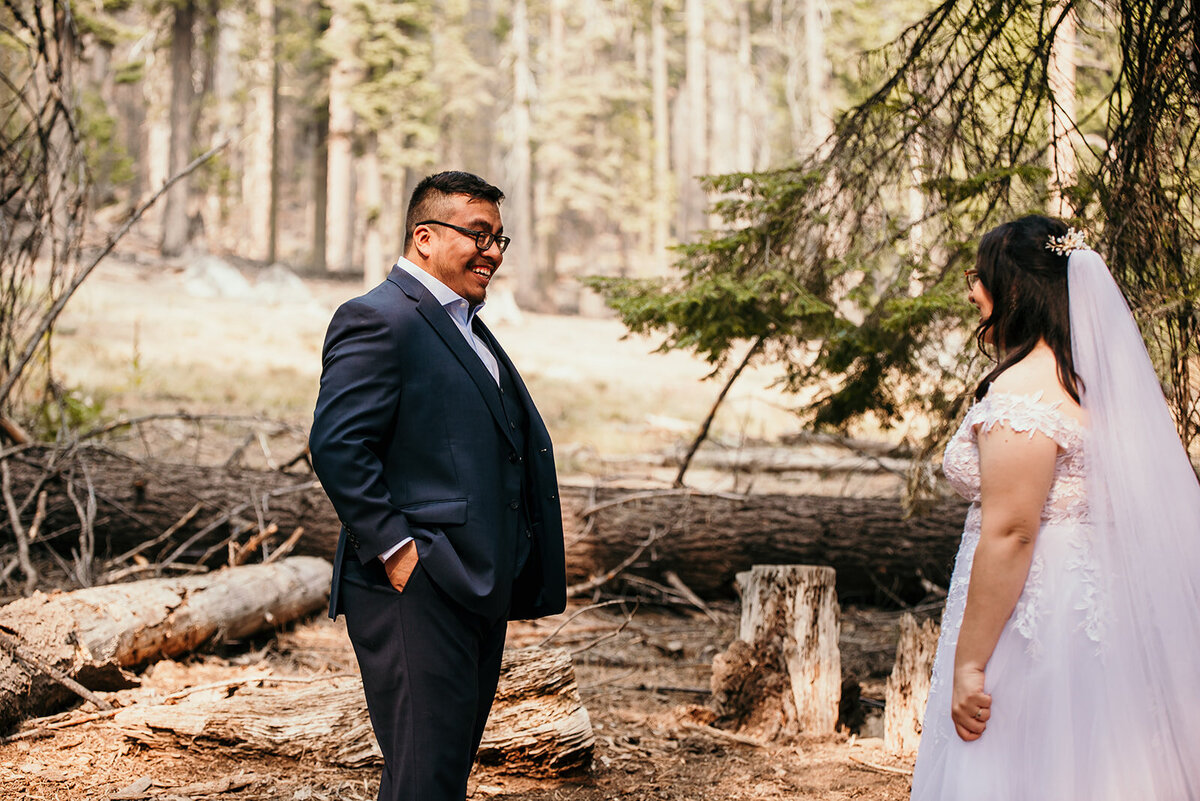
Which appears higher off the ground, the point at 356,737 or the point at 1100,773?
the point at 1100,773

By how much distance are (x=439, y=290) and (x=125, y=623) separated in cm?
349

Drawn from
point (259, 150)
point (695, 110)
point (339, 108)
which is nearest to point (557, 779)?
point (339, 108)

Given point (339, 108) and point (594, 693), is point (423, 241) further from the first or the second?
point (339, 108)

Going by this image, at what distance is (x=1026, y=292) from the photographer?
271 cm

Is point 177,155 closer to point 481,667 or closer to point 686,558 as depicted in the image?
point 686,558

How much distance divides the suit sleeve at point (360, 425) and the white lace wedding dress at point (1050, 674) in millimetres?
1665

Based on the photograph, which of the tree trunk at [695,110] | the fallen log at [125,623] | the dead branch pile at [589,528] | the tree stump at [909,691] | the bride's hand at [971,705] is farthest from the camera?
the tree trunk at [695,110]

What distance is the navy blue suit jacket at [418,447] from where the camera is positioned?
2.71m

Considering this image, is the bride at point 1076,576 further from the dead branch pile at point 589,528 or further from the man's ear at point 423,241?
the dead branch pile at point 589,528

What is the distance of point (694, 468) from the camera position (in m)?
12.7

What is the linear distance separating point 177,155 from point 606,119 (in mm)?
18914

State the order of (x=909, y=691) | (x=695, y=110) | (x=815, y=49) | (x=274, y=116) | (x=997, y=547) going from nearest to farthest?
(x=997, y=547) < (x=909, y=691) < (x=815, y=49) < (x=274, y=116) < (x=695, y=110)

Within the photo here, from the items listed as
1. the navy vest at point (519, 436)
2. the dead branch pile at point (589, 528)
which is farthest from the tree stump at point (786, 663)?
the navy vest at point (519, 436)

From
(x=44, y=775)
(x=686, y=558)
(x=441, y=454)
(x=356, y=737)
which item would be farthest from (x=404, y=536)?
(x=686, y=558)
